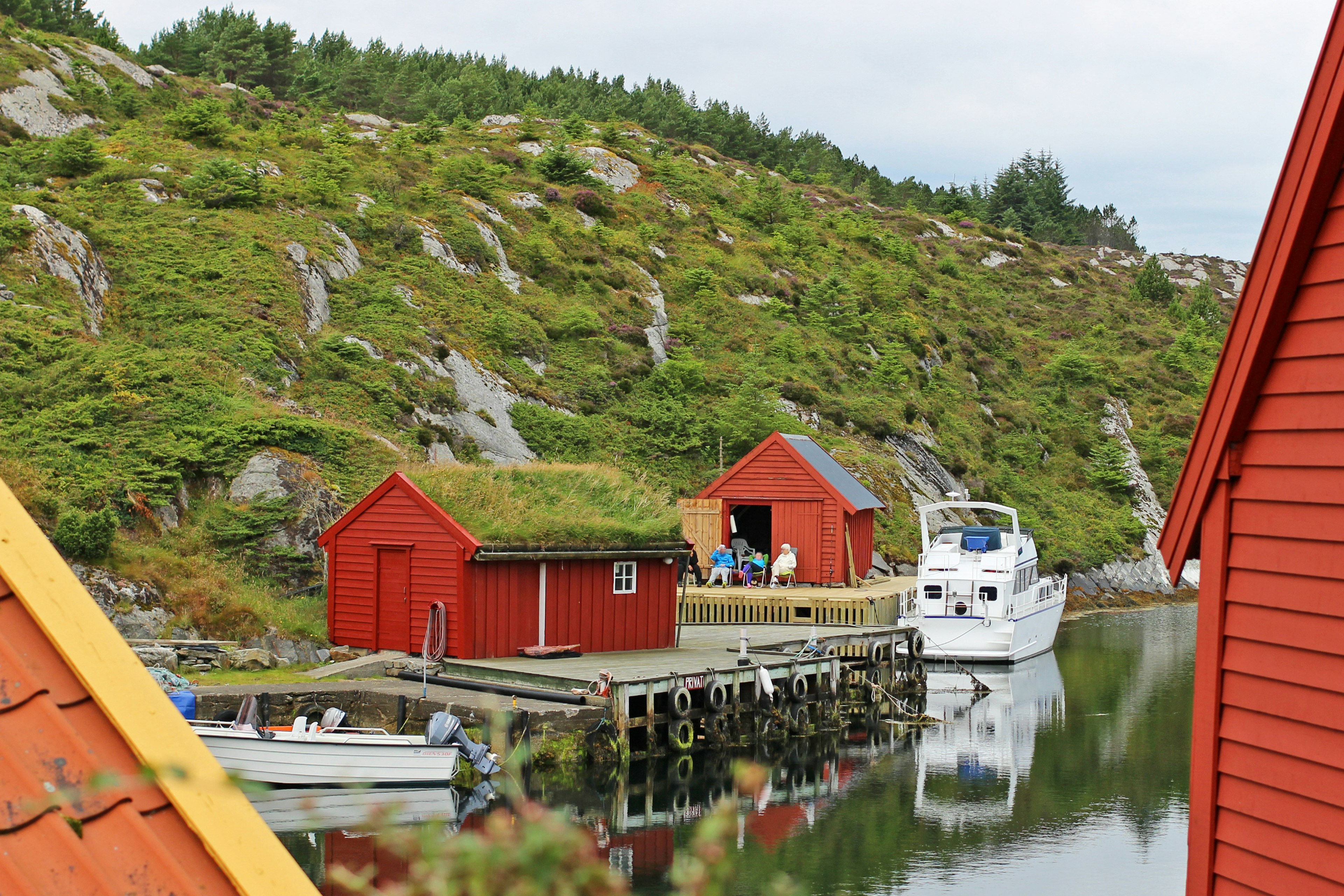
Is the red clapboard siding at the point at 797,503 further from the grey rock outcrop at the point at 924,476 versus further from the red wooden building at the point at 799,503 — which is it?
the grey rock outcrop at the point at 924,476

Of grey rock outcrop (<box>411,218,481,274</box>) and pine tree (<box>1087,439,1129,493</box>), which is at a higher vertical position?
grey rock outcrop (<box>411,218,481,274</box>)

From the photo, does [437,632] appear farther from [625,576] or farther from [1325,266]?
[1325,266]

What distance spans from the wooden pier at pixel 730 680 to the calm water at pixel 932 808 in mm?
754

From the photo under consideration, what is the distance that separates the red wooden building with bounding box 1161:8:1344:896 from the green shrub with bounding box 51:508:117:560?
75.0 ft

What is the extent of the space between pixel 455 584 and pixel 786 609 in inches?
474

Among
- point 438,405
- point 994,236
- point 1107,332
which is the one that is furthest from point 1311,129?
point 994,236

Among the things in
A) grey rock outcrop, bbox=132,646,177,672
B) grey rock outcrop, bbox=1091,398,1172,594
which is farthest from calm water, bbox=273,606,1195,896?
grey rock outcrop, bbox=1091,398,1172,594

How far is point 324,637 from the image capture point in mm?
26484

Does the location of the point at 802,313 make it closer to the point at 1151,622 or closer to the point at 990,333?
the point at 990,333

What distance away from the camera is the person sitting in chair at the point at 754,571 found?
122ft

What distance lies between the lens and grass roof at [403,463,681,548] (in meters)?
25.4

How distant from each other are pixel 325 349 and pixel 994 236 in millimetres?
74410

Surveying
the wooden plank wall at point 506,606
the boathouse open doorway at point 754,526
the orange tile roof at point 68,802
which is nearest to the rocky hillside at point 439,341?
the boathouse open doorway at point 754,526

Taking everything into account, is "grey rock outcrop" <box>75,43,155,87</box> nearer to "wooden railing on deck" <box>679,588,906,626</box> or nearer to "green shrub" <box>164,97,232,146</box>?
"green shrub" <box>164,97,232,146</box>
